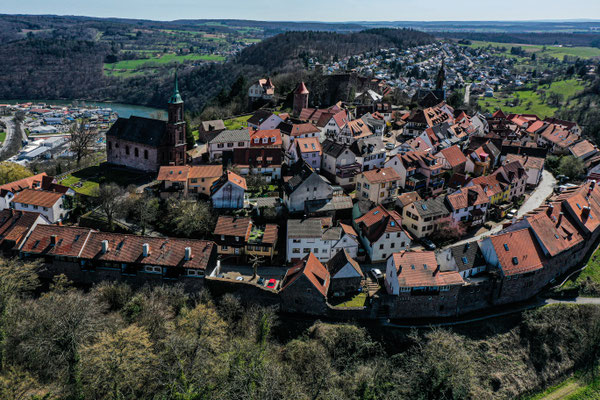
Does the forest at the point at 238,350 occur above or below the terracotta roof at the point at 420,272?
below

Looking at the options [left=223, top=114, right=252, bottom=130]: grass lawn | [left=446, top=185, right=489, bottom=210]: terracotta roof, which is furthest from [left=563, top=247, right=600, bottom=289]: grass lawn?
[left=223, top=114, right=252, bottom=130]: grass lawn

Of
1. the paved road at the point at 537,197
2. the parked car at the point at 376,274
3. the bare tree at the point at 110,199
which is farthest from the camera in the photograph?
the paved road at the point at 537,197

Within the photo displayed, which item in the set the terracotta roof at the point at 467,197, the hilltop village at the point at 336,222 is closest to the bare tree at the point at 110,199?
the hilltop village at the point at 336,222

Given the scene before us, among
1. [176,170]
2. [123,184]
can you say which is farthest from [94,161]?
[176,170]

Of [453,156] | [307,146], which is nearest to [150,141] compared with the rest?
[307,146]

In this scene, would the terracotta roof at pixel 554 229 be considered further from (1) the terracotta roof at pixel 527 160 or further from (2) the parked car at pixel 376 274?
(2) the parked car at pixel 376 274

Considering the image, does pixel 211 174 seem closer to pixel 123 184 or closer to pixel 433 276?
pixel 123 184

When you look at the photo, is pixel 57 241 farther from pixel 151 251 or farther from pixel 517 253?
pixel 517 253
